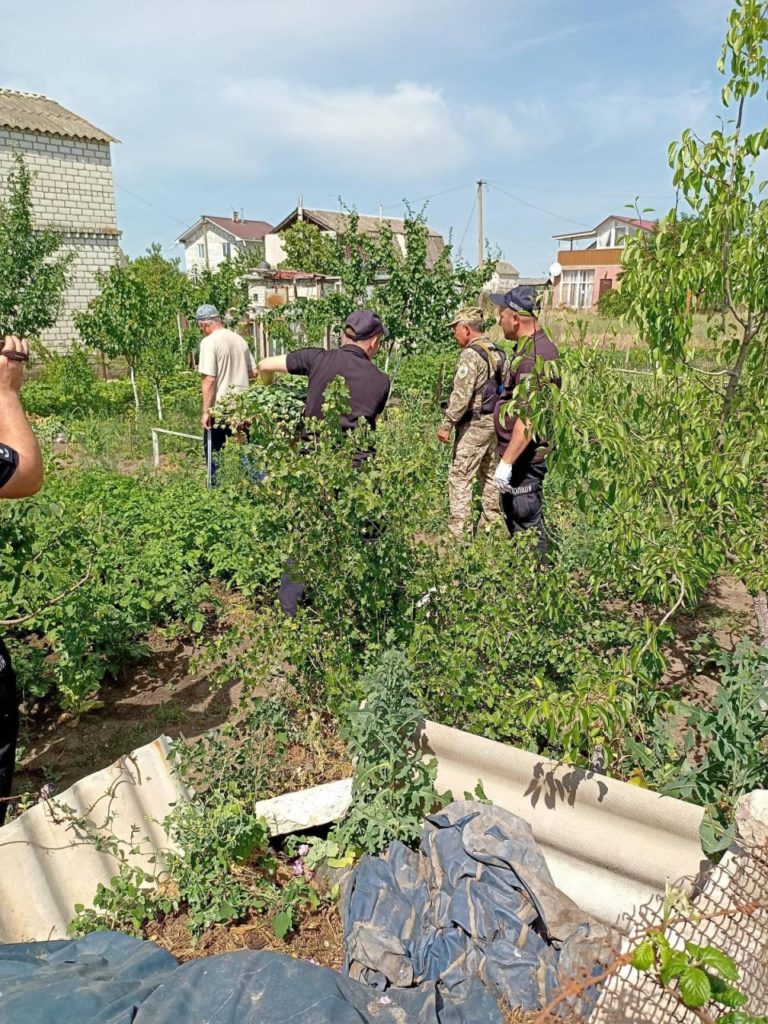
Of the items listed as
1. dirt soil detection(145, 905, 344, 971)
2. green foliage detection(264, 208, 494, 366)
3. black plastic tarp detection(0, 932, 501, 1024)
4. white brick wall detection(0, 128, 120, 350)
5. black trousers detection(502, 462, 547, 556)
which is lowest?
dirt soil detection(145, 905, 344, 971)

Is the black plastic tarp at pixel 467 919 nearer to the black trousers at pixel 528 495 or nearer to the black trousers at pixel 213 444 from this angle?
the black trousers at pixel 528 495

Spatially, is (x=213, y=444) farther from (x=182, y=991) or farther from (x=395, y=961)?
(x=182, y=991)

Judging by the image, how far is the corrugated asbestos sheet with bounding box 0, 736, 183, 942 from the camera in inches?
101

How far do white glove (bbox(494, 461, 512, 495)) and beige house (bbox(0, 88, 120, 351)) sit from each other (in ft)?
68.2

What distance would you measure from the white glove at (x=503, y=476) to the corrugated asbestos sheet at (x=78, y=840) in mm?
2638

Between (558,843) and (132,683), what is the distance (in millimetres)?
2696

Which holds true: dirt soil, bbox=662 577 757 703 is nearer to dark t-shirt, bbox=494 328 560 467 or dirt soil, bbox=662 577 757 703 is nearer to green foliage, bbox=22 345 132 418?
dark t-shirt, bbox=494 328 560 467

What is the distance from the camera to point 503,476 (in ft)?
16.0

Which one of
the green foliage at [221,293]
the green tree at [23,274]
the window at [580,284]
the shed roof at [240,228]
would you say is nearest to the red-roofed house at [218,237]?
the shed roof at [240,228]

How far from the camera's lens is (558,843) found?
2820 millimetres

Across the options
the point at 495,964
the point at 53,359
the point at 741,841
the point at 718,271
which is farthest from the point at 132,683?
the point at 53,359

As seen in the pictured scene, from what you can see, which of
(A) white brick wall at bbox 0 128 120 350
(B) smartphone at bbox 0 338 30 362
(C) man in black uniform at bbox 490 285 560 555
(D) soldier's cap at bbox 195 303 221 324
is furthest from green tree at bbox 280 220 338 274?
(B) smartphone at bbox 0 338 30 362

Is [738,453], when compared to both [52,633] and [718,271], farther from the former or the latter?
[52,633]

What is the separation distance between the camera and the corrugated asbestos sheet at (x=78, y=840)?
2566mm
